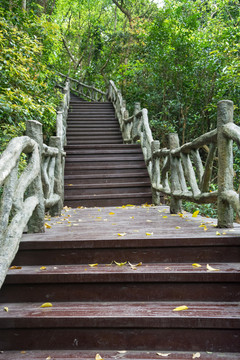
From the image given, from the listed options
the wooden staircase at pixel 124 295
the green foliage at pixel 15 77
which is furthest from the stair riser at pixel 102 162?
the wooden staircase at pixel 124 295

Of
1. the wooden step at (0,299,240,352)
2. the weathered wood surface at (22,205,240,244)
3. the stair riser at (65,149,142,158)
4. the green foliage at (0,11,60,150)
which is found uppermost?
the green foliage at (0,11,60,150)

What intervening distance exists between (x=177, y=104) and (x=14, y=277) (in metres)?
9.66

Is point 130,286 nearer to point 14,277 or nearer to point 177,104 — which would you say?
point 14,277

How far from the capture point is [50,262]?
2.81m

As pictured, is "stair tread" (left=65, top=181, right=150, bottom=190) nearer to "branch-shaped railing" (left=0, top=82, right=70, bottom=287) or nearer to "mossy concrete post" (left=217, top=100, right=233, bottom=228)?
"branch-shaped railing" (left=0, top=82, right=70, bottom=287)

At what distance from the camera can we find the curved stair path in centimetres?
208

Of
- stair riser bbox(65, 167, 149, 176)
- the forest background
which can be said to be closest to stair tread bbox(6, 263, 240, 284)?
the forest background

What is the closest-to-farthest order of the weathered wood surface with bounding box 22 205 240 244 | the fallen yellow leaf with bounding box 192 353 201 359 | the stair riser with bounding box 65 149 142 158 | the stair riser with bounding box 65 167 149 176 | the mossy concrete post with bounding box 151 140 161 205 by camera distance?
the fallen yellow leaf with bounding box 192 353 201 359 < the weathered wood surface with bounding box 22 205 240 244 < the mossy concrete post with bounding box 151 140 161 205 < the stair riser with bounding box 65 167 149 176 < the stair riser with bounding box 65 149 142 158

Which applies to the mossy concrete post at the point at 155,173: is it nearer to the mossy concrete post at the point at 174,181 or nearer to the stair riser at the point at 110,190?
the stair riser at the point at 110,190

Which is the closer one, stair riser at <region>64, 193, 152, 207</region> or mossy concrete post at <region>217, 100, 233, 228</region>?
mossy concrete post at <region>217, 100, 233, 228</region>

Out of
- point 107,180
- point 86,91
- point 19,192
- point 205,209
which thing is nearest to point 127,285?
Result: point 19,192

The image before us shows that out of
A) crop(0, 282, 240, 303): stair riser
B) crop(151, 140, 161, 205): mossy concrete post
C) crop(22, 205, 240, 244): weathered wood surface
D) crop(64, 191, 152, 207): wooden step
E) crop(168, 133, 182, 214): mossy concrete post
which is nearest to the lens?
crop(0, 282, 240, 303): stair riser

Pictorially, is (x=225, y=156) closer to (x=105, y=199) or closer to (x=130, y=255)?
(x=130, y=255)

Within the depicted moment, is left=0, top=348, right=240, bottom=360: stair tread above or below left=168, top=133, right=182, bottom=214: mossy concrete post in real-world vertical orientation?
below
